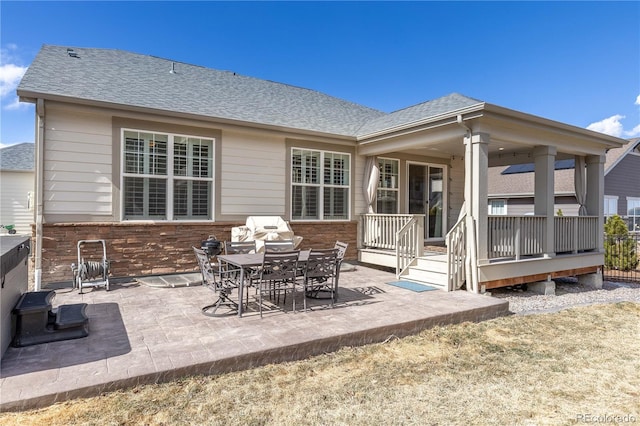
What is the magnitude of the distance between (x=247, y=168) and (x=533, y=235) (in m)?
6.19

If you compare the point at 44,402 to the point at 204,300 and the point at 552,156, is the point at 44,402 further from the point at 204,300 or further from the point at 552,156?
the point at 552,156

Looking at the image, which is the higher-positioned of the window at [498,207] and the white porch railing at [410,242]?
the window at [498,207]

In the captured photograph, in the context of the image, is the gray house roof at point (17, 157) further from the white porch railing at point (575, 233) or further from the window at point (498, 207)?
the window at point (498, 207)

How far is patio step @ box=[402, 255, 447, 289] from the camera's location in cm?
655

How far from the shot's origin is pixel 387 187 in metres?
9.66

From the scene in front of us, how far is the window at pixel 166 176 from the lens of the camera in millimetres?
6547

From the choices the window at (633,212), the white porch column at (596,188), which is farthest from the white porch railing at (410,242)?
the window at (633,212)

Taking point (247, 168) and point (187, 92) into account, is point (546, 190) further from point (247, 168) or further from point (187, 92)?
point (187, 92)

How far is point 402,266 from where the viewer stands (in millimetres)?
7480

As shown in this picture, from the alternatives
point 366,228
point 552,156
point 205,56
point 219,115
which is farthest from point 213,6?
point 552,156

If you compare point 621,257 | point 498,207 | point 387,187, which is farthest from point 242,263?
point 498,207

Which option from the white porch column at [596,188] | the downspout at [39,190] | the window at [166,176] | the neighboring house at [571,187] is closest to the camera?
the downspout at [39,190]

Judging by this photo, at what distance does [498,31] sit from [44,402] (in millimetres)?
14836

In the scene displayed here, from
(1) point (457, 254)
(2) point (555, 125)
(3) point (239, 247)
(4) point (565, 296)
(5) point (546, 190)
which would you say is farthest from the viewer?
(4) point (565, 296)
